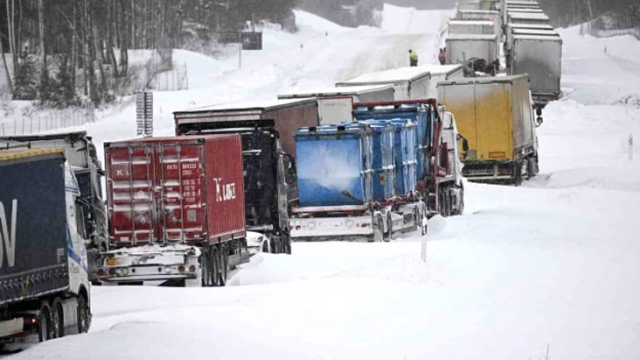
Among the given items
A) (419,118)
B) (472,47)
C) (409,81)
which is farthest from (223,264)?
(472,47)

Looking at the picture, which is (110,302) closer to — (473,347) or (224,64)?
(473,347)

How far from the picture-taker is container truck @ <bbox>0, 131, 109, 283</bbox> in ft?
81.2

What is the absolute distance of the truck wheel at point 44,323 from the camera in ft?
57.1

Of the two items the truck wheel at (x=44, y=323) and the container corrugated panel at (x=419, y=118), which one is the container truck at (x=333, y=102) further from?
the truck wheel at (x=44, y=323)

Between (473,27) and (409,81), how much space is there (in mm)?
27165

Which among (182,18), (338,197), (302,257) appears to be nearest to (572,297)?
(302,257)

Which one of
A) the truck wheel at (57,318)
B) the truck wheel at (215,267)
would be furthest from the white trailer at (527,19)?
the truck wheel at (57,318)

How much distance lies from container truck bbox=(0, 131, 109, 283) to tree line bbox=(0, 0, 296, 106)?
159 feet

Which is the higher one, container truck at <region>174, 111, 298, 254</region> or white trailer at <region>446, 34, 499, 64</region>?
white trailer at <region>446, 34, 499, 64</region>

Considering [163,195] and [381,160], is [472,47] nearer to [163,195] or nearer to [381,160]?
[381,160]

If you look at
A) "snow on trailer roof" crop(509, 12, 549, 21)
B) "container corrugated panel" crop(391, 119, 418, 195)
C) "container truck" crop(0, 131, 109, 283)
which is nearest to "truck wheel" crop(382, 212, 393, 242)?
"container corrugated panel" crop(391, 119, 418, 195)

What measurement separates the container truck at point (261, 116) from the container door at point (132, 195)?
5.42 m

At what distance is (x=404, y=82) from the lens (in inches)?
1889

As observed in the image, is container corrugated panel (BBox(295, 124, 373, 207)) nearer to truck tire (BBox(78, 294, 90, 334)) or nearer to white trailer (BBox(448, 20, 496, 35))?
truck tire (BBox(78, 294, 90, 334))
